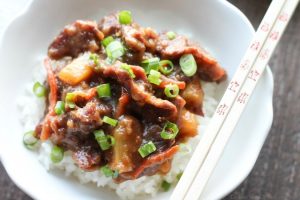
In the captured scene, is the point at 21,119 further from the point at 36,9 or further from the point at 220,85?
the point at 220,85

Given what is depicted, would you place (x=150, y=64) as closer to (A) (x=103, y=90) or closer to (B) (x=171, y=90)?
(B) (x=171, y=90)

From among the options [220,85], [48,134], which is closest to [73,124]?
[48,134]

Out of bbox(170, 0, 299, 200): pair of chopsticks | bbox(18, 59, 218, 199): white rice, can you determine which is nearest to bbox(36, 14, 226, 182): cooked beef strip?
bbox(18, 59, 218, 199): white rice

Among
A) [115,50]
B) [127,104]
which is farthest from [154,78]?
[115,50]

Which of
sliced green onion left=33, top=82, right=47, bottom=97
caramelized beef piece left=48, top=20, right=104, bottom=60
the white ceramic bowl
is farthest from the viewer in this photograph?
sliced green onion left=33, top=82, right=47, bottom=97

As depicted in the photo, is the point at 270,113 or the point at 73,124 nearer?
the point at 73,124

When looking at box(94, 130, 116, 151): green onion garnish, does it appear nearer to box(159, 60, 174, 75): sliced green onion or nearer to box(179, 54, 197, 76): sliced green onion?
box(159, 60, 174, 75): sliced green onion
